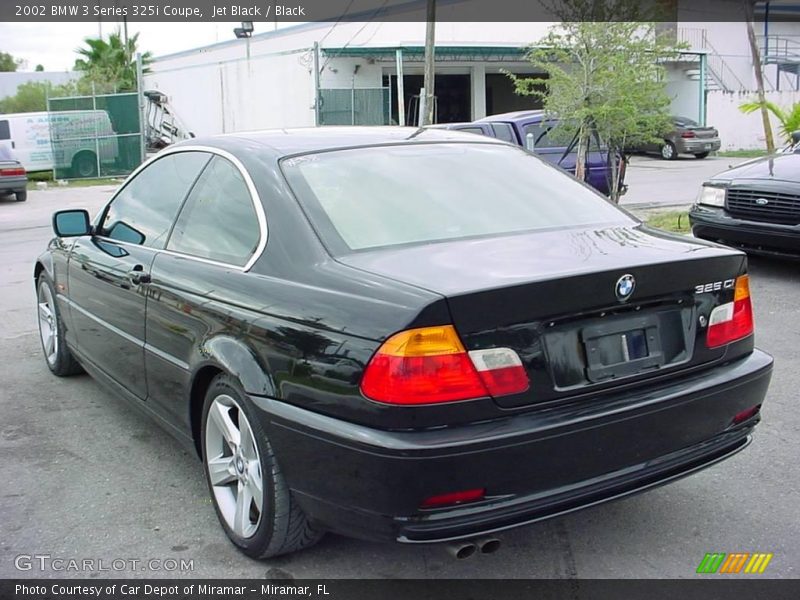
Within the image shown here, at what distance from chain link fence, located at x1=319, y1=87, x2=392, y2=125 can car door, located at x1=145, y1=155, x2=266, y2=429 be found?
2548 centimetres

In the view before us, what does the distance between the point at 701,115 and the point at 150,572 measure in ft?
121

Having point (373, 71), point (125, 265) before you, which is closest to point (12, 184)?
point (373, 71)

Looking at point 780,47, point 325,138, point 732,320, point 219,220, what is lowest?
point 732,320

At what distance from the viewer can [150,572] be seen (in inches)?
125

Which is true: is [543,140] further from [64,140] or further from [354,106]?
[64,140]

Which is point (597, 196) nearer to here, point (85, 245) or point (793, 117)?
point (85, 245)

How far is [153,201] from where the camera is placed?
14.1 ft

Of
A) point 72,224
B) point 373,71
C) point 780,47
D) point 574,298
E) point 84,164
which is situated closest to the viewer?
point 574,298

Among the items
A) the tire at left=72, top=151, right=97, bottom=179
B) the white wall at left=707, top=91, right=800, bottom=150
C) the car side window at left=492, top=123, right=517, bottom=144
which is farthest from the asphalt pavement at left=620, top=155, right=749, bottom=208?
the tire at left=72, top=151, right=97, bottom=179

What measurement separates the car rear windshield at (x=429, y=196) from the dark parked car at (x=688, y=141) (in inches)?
1057

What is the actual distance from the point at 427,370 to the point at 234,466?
1.12 m

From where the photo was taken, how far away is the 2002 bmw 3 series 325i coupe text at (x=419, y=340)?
8.54 ft

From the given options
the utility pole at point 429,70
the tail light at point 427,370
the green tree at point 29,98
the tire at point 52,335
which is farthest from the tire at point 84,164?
the tail light at point 427,370

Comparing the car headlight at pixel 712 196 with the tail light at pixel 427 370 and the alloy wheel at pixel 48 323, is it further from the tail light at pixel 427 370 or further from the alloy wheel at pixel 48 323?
the tail light at pixel 427 370
